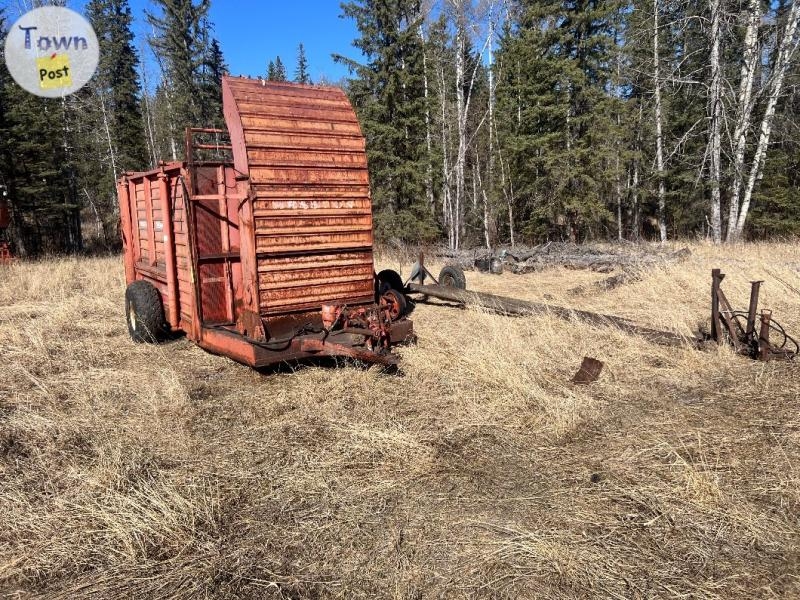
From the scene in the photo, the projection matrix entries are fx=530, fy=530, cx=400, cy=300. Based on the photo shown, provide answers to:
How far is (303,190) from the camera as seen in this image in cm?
598

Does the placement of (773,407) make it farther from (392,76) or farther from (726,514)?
(392,76)

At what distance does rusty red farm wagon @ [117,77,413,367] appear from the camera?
570cm

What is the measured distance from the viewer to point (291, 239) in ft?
19.5

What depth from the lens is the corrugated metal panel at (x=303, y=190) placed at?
18.9 ft

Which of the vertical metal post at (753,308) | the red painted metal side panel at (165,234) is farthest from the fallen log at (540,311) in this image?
the red painted metal side panel at (165,234)

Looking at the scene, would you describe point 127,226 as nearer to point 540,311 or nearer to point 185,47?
point 540,311

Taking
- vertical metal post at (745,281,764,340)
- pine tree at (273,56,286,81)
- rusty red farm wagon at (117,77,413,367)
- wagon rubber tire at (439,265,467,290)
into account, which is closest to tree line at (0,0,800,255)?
wagon rubber tire at (439,265,467,290)

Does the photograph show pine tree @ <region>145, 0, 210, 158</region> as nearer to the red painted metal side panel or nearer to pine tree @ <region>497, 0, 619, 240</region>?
pine tree @ <region>497, 0, 619, 240</region>

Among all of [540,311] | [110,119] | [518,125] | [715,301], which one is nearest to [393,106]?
[518,125]

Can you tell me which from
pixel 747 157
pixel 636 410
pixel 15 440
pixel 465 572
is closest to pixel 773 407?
pixel 636 410

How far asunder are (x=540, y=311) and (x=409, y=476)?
183 inches

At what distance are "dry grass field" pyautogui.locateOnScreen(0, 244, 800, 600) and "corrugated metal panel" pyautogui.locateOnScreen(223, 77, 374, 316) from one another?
1.03 m

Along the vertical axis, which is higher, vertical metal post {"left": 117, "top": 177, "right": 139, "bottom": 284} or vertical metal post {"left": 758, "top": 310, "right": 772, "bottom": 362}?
vertical metal post {"left": 117, "top": 177, "right": 139, "bottom": 284}

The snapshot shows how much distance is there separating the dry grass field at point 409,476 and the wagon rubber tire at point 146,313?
52 centimetres
